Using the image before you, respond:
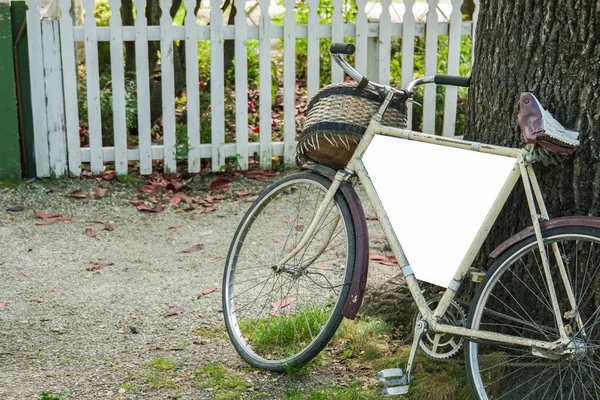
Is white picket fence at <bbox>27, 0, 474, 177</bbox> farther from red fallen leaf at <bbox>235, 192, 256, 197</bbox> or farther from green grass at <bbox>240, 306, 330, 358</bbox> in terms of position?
green grass at <bbox>240, 306, 330, 358</bbox>

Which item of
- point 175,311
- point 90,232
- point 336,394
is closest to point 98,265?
point 90,232

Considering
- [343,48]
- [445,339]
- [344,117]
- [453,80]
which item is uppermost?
[343,48]

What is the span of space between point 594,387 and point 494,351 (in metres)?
0.48

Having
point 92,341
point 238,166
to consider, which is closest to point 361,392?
point 92,341

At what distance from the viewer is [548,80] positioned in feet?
12.2

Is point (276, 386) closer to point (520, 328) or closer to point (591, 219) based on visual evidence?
point (520, 328)

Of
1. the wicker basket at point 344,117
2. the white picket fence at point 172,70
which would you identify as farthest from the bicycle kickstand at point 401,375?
the white picket fence at point 172,70

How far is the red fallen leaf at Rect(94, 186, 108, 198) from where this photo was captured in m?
7.04

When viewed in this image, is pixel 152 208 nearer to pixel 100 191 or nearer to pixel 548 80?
pixel 100 191

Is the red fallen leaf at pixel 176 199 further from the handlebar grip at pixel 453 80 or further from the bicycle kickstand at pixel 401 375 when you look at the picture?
the bicycle kickstand at pixel 401 375

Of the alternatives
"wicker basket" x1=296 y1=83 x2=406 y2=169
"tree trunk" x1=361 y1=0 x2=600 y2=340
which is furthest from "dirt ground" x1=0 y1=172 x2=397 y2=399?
"tree trunk" x1=361 y1=0 x2=600 y2=340

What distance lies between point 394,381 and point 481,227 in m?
0.72

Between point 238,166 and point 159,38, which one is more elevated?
point 159,38

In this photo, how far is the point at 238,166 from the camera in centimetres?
752
